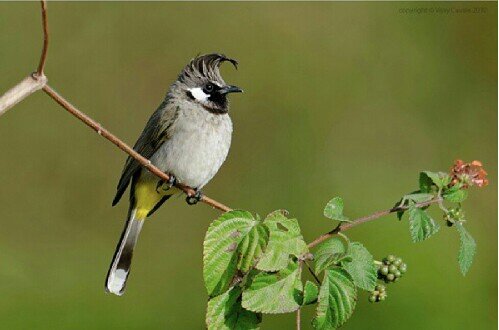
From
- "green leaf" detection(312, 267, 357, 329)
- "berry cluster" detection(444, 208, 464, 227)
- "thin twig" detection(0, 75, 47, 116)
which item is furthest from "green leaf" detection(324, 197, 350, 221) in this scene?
"thin twig" detection(0, 75, 47, 116)

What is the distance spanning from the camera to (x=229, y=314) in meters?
1.91

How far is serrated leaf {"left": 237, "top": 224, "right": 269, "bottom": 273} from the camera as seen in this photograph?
1.85m

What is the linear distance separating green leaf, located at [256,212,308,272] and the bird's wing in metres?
1.48

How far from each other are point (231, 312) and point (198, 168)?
139 cm

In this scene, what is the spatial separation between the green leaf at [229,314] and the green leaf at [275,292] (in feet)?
0.15

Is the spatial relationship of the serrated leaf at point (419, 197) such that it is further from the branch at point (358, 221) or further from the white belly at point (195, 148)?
the white belly at point (195, 148)

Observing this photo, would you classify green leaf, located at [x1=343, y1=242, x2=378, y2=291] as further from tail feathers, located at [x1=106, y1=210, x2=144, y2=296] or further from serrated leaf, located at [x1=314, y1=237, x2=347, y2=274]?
tail feathers, located at [x1=106, y1=210, x2=144, y2=296]

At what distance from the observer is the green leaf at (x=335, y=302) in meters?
1.83

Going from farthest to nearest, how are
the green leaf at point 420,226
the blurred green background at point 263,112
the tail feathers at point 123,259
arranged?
the blurred green background at point 263,112, the tail feathers at point 123,259, the green leaf at point 420,226

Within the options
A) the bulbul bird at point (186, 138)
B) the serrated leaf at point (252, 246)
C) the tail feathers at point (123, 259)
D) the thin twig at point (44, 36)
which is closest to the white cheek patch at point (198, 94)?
the bulbul bird at point (186, 138)

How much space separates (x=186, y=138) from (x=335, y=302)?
5.08 ft

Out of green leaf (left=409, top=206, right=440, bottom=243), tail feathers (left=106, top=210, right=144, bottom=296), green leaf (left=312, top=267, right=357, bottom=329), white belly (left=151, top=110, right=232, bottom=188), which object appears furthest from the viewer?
white belly (left=151, top=110, right=232, bottom=188)

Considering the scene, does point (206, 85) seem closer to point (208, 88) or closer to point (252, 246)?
point (208, 88)

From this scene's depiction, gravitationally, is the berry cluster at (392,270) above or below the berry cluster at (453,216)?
below
